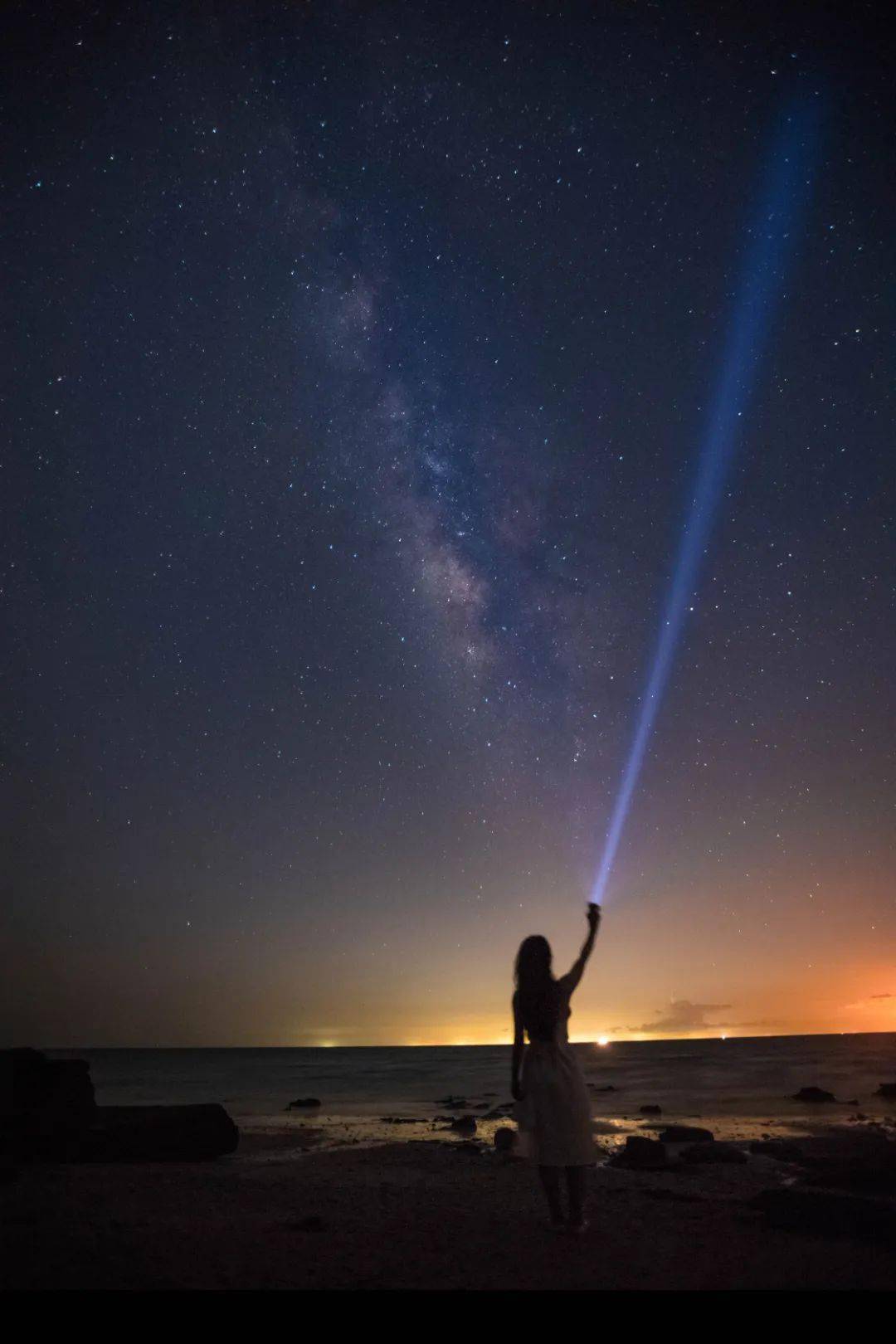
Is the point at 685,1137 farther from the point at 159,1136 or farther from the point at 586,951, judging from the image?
the point at 586,951

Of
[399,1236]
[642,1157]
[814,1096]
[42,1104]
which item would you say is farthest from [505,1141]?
[814,1096]

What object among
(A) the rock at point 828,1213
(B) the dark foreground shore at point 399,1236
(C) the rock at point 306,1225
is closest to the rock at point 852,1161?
(B) the dark foreground shore at point 399,1236

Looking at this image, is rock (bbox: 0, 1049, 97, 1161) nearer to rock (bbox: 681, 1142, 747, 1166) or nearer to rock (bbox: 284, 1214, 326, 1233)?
rock (bbox: 284, 1214, 326, 1233)

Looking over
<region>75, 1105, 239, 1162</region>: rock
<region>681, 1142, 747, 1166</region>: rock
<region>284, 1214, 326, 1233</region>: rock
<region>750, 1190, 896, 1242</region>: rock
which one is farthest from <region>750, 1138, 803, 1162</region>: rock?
<region>75, 1105, 239, 1162</region>: rock

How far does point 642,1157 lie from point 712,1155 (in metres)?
1.85

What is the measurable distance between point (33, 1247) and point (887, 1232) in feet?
24.0

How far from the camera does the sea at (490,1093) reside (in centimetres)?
2064

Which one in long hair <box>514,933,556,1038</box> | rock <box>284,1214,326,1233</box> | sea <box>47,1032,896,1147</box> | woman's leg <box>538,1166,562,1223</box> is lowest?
sea <box>47,1032,896,1147</box>

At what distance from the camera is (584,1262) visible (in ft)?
17.6

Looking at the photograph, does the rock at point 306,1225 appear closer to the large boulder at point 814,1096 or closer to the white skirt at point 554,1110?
the white skirt at point 554,1110

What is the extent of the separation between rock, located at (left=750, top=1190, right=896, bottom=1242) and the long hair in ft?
9.54

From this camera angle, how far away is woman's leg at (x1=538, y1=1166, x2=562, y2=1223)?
20.4 ft

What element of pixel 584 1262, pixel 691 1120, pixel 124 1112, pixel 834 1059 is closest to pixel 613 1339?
pixel 584 1262

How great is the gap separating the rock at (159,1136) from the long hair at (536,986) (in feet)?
24.3
